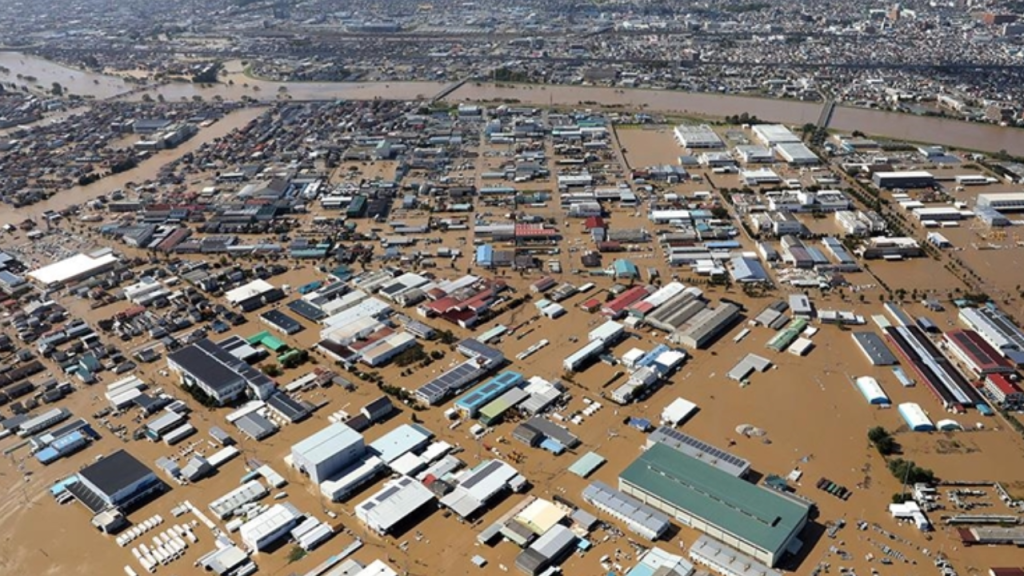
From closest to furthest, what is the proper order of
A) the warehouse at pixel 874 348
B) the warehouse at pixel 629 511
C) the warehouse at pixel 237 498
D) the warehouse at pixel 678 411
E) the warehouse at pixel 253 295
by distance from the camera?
1. the warehouse at pixel 629 511
2. the warehouse at pixel 237 498
3. the warehouse at pixel 678 411
4. the warehouse at pixel 874 348
5. the warehouse at pixel 253 295

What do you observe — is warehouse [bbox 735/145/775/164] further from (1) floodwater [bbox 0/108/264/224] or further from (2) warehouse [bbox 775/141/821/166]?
(1) floodwater [bbox 0/108/264/224]

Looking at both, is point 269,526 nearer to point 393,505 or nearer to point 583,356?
point 393,505

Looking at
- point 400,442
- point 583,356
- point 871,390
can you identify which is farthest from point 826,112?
point 400,442

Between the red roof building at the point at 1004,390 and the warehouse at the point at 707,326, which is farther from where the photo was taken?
the warehouse at the point at 707,326

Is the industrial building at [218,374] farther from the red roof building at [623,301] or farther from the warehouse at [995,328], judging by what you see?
the warehouse at [995,328]

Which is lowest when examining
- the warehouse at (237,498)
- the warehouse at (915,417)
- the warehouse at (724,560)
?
the warehouse at (237,498)

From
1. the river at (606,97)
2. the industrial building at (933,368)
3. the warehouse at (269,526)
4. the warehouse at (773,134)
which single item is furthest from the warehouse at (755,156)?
the warehouse at (269,526)

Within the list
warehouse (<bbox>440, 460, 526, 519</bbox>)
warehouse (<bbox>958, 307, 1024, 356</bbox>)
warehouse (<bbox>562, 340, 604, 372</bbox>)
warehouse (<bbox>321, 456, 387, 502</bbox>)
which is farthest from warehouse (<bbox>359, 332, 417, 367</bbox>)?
warehouse (<bbox>958, 307, 1024, 356</bbox>)

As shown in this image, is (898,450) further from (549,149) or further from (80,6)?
(80,6)
